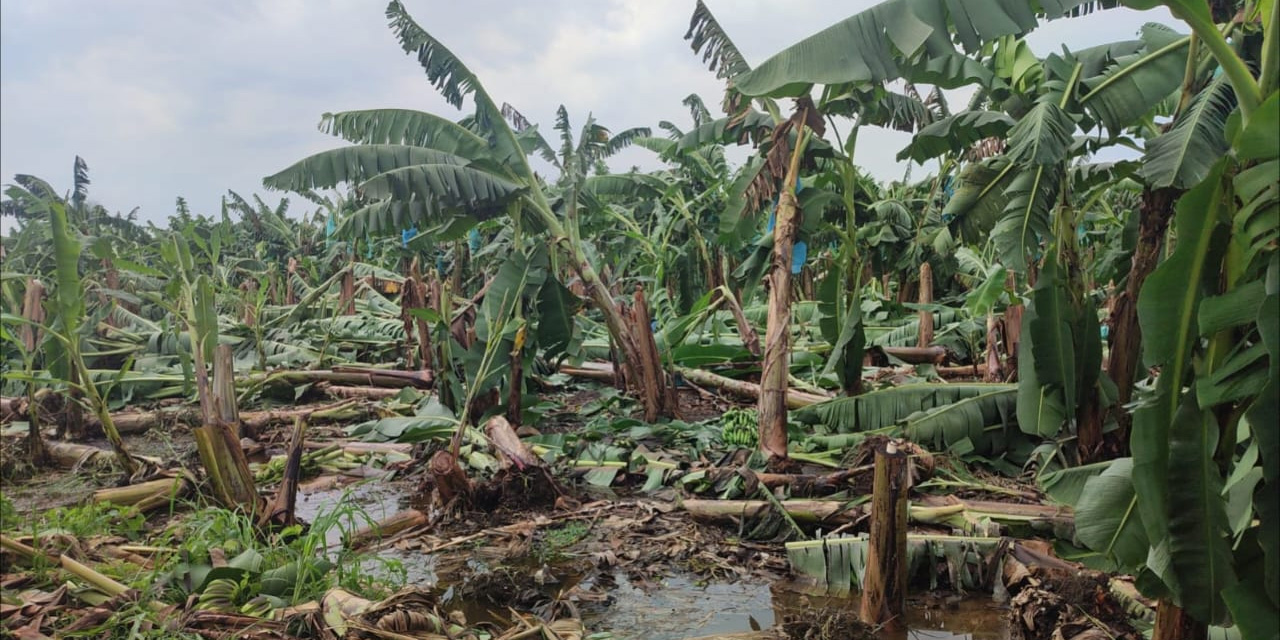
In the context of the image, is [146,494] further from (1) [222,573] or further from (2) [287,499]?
(1) [222,573]

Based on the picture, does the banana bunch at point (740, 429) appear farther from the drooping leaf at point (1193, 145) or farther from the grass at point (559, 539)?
the drooping leaf at point (1193, 145)

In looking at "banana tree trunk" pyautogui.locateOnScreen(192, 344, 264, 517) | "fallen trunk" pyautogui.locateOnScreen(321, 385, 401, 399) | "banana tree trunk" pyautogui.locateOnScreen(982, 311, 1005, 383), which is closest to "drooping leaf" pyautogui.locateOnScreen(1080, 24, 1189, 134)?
"banana tree trunk" pyautogui.locateOnScreen(982, 311, 1005, 383)

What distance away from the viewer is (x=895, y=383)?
730cm

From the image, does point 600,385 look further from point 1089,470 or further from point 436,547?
point 1089,470

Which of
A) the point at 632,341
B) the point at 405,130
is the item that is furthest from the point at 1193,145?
the point at 405,130

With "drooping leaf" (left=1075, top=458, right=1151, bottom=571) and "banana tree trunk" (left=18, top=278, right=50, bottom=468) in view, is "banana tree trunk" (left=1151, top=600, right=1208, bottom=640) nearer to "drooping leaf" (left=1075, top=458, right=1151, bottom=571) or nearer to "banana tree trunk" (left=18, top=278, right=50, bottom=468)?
"drooping leaf" (left=1075, top=458, right=1151, bottom=571)

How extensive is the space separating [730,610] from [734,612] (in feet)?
0.09

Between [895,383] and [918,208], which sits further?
[918,208]

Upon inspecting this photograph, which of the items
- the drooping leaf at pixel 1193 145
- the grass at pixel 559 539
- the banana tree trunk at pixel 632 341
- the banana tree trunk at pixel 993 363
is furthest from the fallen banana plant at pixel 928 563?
the banana tree trunk at pixel 632 341

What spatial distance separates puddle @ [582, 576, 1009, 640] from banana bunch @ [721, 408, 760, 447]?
2.30m

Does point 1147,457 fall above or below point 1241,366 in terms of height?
below

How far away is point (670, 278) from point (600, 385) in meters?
5.46

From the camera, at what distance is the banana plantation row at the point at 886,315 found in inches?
91.7

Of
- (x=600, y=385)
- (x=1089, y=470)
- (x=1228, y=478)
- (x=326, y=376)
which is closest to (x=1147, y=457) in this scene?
(x=1228, y=478)
